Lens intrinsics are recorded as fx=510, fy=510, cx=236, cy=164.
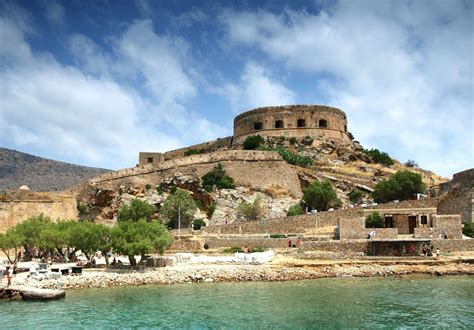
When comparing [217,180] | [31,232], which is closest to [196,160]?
[217,180]

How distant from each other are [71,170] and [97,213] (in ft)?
146

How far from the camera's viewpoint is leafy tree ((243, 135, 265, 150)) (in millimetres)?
45741

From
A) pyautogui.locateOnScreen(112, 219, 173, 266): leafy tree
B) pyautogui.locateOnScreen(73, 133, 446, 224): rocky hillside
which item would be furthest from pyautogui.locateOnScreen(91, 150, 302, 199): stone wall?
pyautogui.locateOnScreen(112, 219, 173, 266): leafy tree

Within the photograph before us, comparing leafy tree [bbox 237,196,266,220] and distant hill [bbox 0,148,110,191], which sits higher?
distant hill [bbox 0,148,110,191]

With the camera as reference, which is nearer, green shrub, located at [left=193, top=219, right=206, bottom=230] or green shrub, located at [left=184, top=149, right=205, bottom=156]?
green shrub, located at [left=193, top=219, right=206, bottom=230]

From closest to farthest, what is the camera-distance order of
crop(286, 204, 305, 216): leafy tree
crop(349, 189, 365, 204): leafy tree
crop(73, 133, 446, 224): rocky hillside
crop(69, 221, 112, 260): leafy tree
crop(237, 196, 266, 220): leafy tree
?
crop(69, 221, 112, 260): leafy tree < crop(286, 204, 305, 216): leafy tree < crop(237, 196, 266, 220): leafy tree < crop(73, 133, 446, 224): rocky hillside < crop(349, 189, 365, 204): leafy tree

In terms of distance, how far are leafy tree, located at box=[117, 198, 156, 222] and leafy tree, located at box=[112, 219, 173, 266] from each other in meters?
12.0

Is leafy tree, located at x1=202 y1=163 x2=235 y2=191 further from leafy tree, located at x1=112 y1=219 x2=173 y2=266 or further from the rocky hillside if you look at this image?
leafy tree, located at x1=112 y1=219 x2=173 y2=266

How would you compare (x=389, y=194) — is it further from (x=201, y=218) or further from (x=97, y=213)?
(x=97, y=213)

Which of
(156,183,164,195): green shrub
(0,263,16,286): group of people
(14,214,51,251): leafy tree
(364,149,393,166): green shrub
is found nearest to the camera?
(0,263,16,286): group of people

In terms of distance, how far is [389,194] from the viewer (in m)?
34.7

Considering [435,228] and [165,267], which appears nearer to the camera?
[165,267]

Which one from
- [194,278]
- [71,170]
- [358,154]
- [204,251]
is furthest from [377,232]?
[71,170]

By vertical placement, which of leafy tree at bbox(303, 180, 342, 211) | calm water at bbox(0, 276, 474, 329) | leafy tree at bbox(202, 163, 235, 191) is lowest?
calm water at bbox(0, 276, 474, 329)
